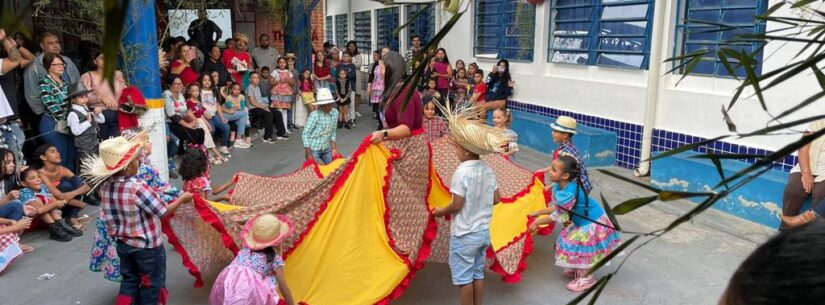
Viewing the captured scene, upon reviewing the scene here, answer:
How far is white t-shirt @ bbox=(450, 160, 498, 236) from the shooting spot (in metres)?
4.05

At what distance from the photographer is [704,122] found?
732 cm

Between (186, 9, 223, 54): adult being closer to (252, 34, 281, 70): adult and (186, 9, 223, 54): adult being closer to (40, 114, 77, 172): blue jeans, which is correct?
(252, 34, 281, 70): adult

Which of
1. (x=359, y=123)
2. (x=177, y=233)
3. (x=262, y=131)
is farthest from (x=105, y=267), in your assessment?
(x=359, y=123)

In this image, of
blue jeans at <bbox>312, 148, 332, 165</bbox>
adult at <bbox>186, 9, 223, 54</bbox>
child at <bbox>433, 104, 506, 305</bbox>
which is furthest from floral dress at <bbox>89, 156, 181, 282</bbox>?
adult at <bbox>186, 9, 223, 54</bbox>

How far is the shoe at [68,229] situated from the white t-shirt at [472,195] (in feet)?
12.1

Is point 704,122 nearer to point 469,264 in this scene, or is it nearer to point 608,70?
point 608,70

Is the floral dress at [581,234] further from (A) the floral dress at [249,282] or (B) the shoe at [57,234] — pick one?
(B) the shoe at [57,234]

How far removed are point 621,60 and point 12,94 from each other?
6.96 metres

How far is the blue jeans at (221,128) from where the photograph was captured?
9.67 metres

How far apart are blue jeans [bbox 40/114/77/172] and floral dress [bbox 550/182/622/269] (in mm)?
4801

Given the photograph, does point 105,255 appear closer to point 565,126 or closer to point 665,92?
point 565,126

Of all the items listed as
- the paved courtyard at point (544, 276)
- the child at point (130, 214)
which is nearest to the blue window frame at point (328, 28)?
the paved courtyard at point (544, 276)

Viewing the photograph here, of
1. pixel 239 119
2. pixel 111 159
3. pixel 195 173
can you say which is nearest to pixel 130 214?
pixel 111 159

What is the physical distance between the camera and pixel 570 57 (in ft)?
31.8
